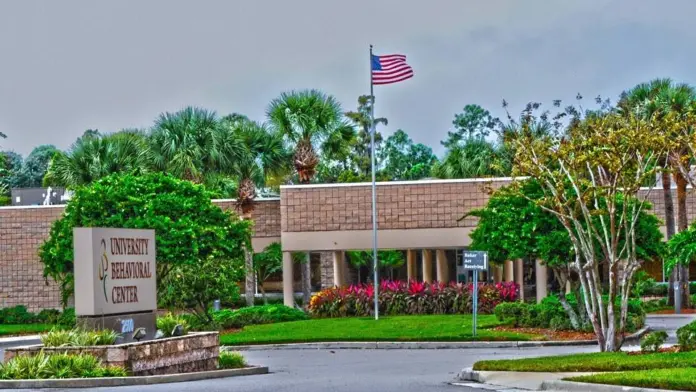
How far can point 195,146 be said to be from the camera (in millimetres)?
55281

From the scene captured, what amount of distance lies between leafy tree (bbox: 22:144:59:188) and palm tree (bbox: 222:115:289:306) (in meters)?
75.4

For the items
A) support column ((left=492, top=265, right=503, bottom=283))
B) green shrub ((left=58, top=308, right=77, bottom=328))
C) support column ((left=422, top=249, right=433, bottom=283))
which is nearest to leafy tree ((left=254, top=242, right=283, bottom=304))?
support column ((left=422, top=249, right=433, bottom=283))

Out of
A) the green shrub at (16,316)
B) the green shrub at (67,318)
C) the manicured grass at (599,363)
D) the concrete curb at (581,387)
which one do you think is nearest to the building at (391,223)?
the green shrub at (16,316)

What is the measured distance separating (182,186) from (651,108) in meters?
17.5

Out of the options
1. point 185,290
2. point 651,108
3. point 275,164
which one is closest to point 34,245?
point 275,164

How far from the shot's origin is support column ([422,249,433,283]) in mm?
56094

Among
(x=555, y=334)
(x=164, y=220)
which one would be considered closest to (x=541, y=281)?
(x=555, y=334)

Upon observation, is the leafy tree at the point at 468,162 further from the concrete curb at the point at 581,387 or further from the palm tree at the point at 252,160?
the concrete curb at the point at 581,387

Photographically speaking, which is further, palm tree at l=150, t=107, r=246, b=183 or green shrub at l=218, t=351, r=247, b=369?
palm tree at l=150, t=107, r=246, b=183

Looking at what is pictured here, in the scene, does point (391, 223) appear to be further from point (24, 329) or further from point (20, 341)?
point (20, 341)

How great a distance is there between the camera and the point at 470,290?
165ft

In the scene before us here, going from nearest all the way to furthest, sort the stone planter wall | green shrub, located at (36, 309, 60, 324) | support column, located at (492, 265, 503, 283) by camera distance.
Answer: the stone planter wall → green shrub, located at (36, 309, 60, 324) → support column, located at (492, 265, 503, 283)

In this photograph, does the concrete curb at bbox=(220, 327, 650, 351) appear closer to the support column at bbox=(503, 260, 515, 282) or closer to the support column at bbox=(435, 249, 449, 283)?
the support column at bbox=(503, 260, 515, 282)

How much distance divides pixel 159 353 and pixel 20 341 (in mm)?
21969
